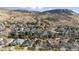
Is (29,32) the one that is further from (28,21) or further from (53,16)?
(53,16)

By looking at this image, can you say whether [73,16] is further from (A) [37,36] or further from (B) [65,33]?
(A) [37,36]
